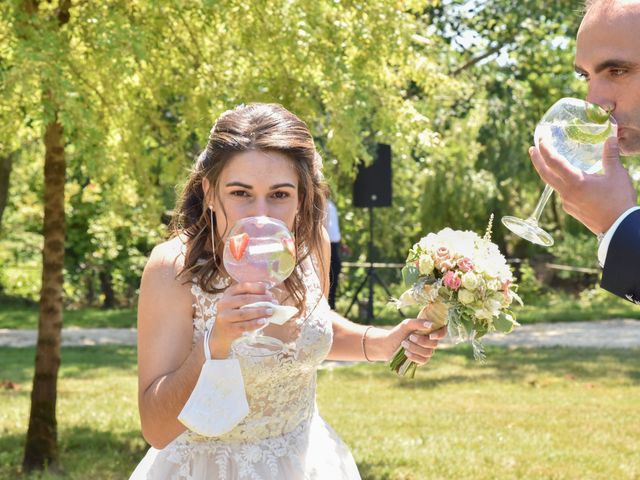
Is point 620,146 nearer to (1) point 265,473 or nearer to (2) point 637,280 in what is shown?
(2) point 637,280

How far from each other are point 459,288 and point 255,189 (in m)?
0.78

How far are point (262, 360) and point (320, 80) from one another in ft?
10.5

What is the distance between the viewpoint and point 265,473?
315 centimetres

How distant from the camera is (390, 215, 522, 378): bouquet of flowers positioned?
10.4 ft

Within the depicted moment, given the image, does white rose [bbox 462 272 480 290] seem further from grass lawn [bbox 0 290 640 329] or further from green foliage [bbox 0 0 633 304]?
grass lawn [bbox 0 290 640 329]

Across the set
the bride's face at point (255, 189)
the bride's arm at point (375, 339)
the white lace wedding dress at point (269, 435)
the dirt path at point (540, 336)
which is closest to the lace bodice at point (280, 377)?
the white lace wedding dress at point (269, 435)

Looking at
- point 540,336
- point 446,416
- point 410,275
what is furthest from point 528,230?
point 540,336

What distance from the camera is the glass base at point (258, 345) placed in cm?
250

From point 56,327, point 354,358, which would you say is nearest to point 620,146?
point 354,358

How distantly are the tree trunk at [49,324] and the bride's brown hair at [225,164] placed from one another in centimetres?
356

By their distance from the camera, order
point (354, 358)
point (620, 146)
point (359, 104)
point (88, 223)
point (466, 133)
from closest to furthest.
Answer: point (620, 146) < point (354, 358) < point (359, 104) < point (88, 223) < point (466, 133)

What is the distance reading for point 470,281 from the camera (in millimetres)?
3133

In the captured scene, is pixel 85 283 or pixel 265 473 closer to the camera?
pixel 265 473

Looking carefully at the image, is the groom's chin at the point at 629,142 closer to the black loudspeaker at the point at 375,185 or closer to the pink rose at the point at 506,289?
the pink rose at the point at 506,289
